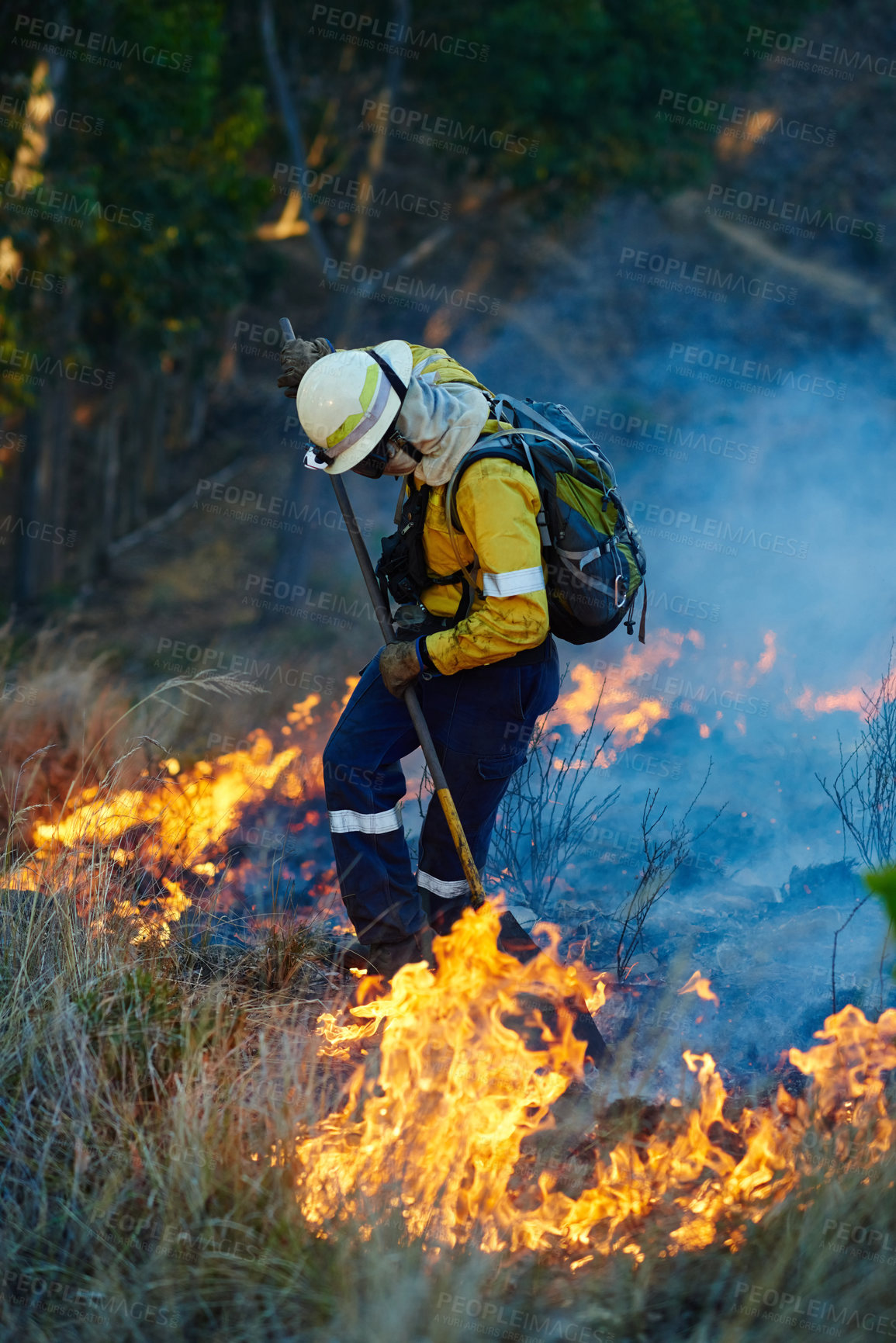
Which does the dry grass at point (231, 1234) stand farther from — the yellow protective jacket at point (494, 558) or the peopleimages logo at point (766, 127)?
the peopleimages logo at point (766, 127)

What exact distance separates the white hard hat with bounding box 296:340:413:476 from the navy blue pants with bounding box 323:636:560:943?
32.6 inches

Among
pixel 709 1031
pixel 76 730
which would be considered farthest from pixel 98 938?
pixel 76 730

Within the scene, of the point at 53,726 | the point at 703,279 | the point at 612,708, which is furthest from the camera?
the point at 703,279

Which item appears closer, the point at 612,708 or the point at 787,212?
the point at 612,708

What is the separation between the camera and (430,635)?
3455mm

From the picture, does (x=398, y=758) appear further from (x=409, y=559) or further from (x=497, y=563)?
(x=497, y=563)

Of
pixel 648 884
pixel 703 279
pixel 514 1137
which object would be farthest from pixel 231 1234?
pixel 703 279

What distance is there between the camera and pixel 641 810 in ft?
16.9

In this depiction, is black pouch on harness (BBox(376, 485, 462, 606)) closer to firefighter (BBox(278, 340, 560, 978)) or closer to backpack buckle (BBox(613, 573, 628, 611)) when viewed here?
firefighter (BBox(278, 340, 560, 978))

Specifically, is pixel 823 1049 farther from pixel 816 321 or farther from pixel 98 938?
pixel 816 321

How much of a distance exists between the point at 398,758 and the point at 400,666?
413 mm

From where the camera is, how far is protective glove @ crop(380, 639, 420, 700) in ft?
11.4

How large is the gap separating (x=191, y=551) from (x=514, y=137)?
7.61 metres

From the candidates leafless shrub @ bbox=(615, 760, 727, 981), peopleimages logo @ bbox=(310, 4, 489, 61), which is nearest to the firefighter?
leafless shrub @ bbox=(615, 760, 727, 981)
